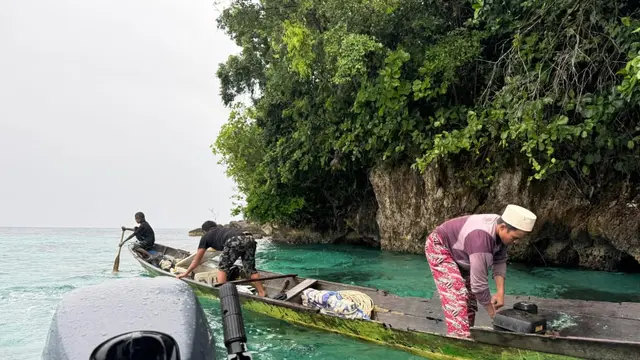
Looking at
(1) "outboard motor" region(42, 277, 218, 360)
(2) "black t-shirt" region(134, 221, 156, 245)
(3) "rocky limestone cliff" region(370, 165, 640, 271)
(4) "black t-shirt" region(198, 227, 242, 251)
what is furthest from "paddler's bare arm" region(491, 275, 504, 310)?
(2) "black t-shirt" region(134, 221, 156, 245)

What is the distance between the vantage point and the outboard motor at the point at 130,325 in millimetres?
2051

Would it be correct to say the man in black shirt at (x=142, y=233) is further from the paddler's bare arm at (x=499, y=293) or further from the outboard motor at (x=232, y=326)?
the outboard motor at (x=232, y=326)

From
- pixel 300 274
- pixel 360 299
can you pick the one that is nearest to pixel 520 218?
pixel 360 299

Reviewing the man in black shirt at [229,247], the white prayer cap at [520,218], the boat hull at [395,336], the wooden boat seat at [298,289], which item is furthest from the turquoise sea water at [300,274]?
the white prayer cap at [520,218]

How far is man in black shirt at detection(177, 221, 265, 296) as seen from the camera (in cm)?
763

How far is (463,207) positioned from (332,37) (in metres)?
6.51

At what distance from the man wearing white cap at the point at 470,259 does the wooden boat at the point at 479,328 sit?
0.29m

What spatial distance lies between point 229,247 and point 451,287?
413cm

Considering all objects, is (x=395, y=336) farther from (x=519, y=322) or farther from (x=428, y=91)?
(x=428, y=91)

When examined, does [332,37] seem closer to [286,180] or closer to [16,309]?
[286,180]

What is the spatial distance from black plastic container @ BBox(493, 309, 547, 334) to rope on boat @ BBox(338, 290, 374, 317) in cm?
209

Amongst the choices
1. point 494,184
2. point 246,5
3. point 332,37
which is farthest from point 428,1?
point 246,5

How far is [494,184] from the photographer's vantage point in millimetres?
12828

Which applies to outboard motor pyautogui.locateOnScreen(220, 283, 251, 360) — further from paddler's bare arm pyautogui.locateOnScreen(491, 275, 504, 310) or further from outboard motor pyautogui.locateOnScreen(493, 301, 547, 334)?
paddler's bare arm pyautogui.locateOnScreen(491, 275, 504, 310)
